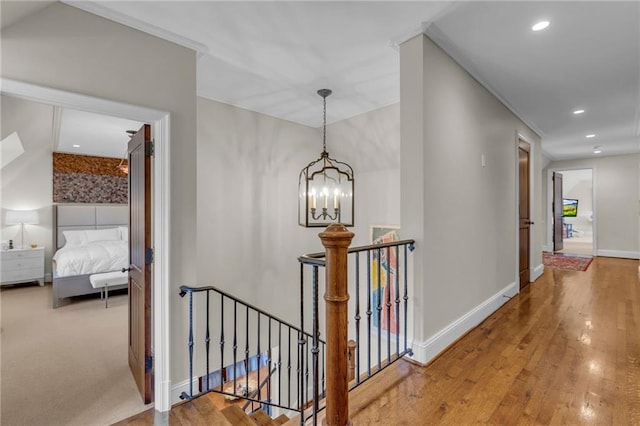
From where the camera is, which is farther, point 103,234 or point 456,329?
point 103,234

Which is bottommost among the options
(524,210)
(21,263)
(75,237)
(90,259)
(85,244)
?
(21,263)

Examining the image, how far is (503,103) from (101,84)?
13.3 ft

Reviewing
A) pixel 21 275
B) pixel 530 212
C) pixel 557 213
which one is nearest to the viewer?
pixel 530 212

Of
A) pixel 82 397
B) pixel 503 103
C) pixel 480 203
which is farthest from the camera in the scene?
pixel 503 103

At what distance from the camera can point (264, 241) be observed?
3.93 m

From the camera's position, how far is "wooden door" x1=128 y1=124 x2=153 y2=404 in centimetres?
219

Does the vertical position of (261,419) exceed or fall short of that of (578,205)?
it falls short

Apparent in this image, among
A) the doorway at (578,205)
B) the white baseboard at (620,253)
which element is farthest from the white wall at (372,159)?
the doorway at (578,205)

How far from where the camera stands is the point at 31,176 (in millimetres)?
5543

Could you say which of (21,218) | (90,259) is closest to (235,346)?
(90,259)

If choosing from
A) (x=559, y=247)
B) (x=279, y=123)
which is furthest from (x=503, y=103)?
(x=559, y=247)

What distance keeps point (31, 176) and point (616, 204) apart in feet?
40.6

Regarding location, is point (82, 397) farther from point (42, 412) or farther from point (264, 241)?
point (264, 241)

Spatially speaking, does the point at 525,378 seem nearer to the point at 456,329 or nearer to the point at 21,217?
the point at 456,329
